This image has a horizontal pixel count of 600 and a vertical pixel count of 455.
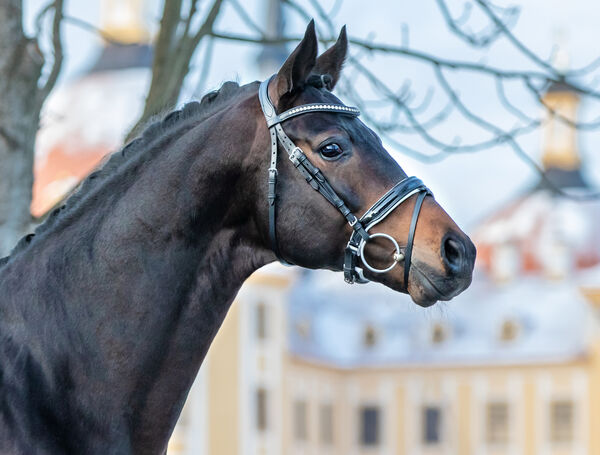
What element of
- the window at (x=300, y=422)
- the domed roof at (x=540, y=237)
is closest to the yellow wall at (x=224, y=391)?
the window at (x=300, y=422)

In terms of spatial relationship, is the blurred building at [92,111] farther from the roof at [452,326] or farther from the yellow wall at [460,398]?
the roof at [452,326]

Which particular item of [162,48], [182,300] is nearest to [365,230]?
[182,300]

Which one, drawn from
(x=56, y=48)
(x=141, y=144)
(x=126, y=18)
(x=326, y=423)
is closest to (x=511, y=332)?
(x=326, y=423)

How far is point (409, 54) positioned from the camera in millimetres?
6418

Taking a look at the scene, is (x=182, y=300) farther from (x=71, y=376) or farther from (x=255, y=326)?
(x=255, y=326)

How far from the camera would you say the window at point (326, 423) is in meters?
46.2

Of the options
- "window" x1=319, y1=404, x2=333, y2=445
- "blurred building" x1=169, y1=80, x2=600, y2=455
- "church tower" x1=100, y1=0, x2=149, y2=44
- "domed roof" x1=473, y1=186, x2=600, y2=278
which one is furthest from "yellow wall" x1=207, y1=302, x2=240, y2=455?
"church tower" x1=100, y1=0, x2=149, y2=44

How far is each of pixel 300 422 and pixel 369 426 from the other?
516 cm

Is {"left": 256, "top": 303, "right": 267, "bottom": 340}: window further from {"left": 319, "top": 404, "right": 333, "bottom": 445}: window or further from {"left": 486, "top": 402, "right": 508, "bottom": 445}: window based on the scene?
{"left": 486, "top": 402, "right": 508, "bottom": 445}: window

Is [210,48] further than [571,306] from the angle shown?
No

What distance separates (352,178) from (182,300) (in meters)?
0.49

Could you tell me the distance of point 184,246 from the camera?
3.25 meters

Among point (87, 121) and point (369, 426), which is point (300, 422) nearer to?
point (369, 426)

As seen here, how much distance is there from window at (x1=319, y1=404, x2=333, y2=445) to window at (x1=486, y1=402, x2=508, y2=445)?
5.29 m
